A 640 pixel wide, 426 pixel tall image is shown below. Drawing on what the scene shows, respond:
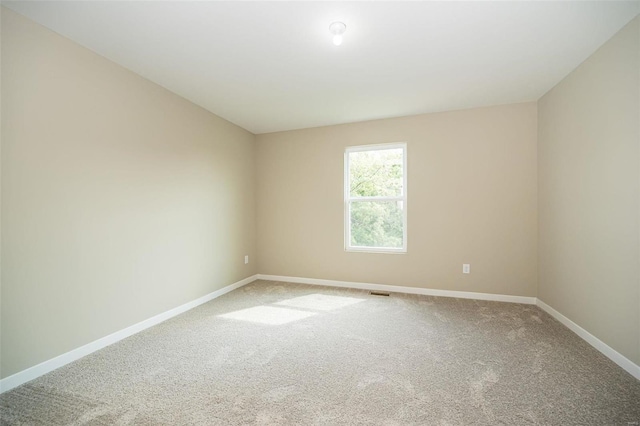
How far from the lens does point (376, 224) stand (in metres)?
4.15

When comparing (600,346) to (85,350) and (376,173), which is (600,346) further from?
(85,350)

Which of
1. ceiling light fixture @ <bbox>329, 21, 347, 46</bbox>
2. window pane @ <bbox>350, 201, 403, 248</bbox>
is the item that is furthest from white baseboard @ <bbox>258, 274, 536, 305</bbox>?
ceiling light fixture @ <bbox>329, 21, 347, 46</bbox>

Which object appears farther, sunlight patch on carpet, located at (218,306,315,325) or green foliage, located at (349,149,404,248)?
green foliage, located at (349,149,404,248)

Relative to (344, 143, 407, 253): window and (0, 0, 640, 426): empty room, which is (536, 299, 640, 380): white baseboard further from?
(344, 143, 407, 253): window

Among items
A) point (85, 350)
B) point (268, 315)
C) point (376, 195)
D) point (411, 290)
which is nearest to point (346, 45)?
point (376, 195)

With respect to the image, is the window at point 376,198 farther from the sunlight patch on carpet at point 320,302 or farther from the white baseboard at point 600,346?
the white baseboard at point 600,346

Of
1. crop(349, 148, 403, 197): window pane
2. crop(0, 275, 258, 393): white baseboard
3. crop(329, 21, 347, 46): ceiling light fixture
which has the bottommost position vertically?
crop(0, 275, 258, 393): white baseboard

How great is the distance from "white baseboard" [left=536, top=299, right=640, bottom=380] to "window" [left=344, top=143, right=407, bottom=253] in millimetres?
1789

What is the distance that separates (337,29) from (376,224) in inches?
107

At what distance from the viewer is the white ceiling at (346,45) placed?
1.84 meters

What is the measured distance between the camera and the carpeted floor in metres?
1.58

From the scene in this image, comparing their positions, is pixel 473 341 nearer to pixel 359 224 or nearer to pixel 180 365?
pixel 359 224

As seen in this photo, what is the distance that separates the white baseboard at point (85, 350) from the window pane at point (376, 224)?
7.70 feet

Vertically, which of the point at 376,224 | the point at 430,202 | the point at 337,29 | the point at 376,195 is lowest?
the point at 376,224
